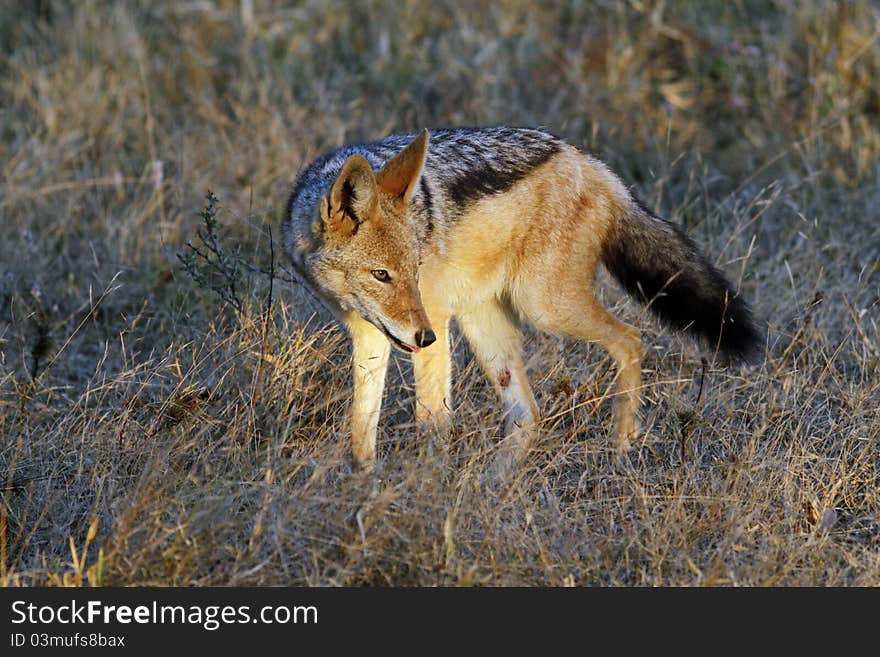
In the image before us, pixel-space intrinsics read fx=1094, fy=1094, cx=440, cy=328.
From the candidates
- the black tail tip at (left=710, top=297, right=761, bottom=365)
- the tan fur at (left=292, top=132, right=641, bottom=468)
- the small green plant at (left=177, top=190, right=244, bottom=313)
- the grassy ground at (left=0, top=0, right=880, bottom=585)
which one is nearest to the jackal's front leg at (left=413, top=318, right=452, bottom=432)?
the tan fur at (left=292, top=132, right=641, bottom=468)

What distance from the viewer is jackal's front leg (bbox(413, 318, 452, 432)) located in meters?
4.60

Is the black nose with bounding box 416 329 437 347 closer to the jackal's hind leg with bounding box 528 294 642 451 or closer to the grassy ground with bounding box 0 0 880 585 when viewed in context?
the grassy ground with bounding box 0 0 880 585

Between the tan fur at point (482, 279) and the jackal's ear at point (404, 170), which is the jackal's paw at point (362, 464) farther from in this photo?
the jackal's ear at point (404, 170)

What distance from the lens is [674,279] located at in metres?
4.96

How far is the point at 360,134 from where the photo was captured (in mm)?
7695

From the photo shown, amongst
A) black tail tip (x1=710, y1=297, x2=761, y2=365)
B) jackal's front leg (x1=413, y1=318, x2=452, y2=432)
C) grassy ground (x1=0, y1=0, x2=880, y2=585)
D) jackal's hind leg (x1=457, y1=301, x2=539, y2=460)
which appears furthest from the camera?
jackal's hind leg (x1=457, y1=301, x2=539, y2=460)

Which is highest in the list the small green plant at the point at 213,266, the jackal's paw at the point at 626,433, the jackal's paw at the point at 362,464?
the small green plant at the point at 213,266

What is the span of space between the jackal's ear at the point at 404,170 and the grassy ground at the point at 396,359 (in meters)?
0.80

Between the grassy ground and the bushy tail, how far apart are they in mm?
255

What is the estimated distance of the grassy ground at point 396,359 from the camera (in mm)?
3822

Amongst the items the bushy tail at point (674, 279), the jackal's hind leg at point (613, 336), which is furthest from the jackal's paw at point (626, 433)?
the bushy tail at point (674, 279)

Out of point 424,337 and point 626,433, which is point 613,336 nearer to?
point 626,433

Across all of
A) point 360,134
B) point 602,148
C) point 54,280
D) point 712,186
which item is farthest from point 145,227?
point 712,186

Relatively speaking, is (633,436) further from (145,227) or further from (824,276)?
(145,227)
